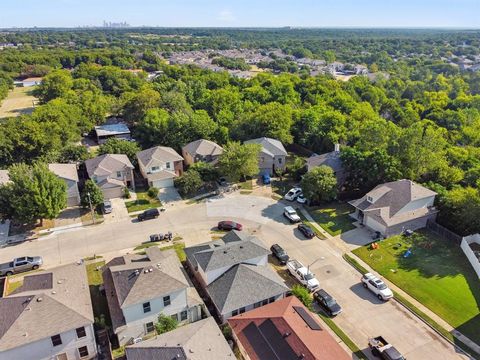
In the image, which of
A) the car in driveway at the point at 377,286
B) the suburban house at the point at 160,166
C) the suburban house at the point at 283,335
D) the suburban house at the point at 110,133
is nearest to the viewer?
the suburban house at the point at 283,335

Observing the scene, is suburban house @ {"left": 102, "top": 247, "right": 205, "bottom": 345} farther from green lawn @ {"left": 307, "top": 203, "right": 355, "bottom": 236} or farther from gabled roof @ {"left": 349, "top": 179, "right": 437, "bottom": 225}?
gabled roof @ {"left": 349, "top": 179, "right": 437, "bottom": 225}

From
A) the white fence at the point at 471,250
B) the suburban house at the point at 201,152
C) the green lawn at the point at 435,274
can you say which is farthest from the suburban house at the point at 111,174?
the white fence at the point at 471,250

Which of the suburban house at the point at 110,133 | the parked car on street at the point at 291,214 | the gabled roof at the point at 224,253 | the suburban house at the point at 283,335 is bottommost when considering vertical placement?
the parked car on street at the point at 291,214

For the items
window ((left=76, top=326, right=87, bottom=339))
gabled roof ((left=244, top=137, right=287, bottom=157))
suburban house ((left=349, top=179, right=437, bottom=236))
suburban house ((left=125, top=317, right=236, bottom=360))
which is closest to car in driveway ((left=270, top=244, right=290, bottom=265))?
suburban house ((left=349, top=179, right=437, bottom=236))

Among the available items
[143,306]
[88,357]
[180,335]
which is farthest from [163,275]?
[88,357]

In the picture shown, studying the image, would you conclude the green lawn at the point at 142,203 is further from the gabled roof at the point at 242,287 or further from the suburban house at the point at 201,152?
the gabled roof at the point at 242,287

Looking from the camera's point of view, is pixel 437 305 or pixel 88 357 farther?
pixel 437 305

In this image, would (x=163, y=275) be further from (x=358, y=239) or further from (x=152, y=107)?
(x=152, y=107)

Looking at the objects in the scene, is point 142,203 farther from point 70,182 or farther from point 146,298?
point 146,298
